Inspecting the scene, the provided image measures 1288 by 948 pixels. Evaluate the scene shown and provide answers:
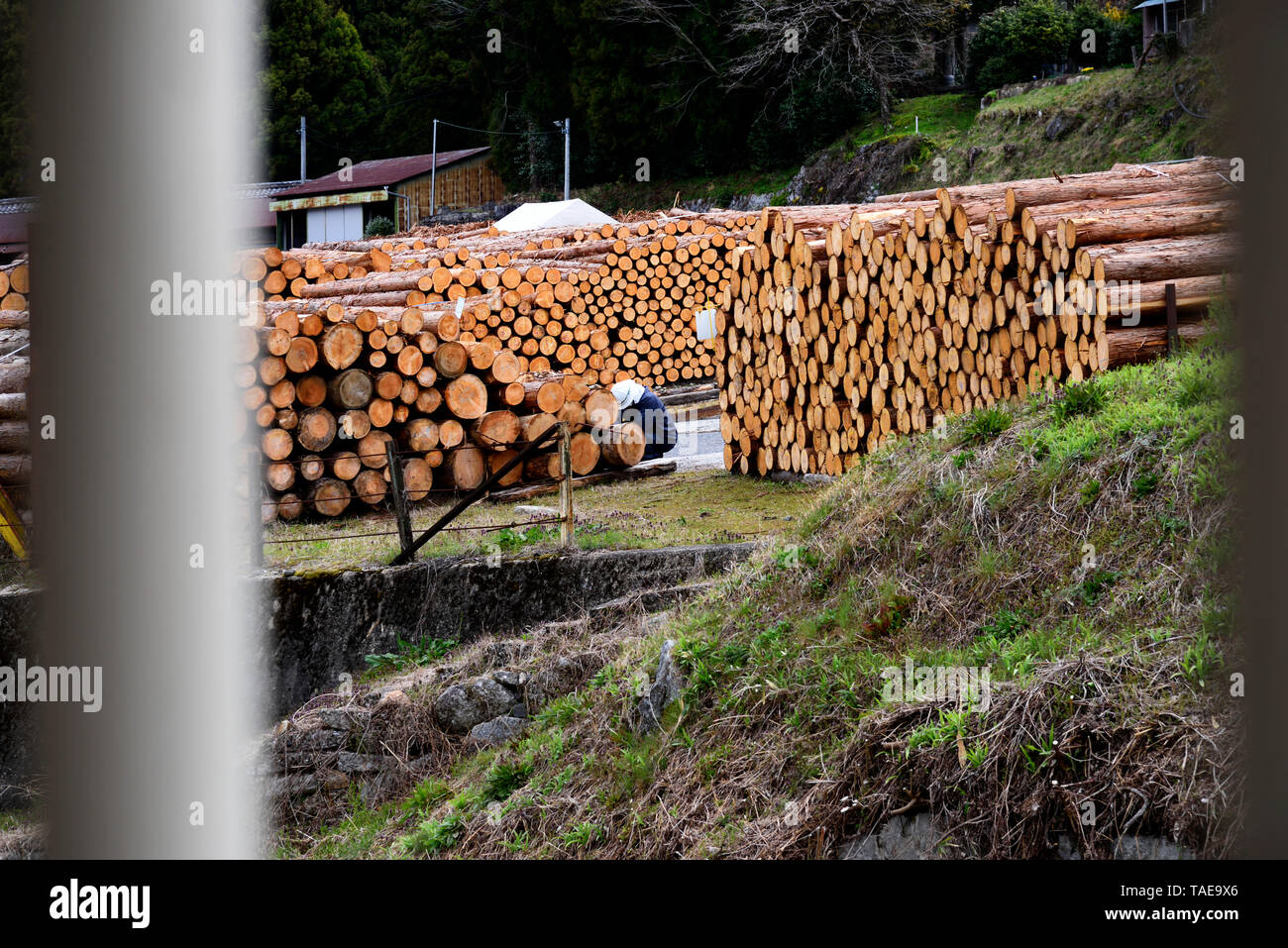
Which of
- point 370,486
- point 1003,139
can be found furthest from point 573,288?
point 1003,139

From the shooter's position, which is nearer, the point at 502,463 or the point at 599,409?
the point at 502,463

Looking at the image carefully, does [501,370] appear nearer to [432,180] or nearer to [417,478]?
[417,478]

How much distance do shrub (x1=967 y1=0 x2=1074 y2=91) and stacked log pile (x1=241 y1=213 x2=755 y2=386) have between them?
555 inches

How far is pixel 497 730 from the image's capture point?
5957 millimetres

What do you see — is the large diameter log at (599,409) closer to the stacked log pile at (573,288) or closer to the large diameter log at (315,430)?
the large diameter log at (315,430)

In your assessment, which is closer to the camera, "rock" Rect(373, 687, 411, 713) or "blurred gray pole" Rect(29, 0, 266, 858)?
"blurred gray pole" Rect(29, 0, 266, 858)

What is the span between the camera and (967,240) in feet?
26.6

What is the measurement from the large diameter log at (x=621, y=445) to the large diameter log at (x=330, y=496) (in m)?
2.28

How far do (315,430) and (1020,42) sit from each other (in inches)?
947

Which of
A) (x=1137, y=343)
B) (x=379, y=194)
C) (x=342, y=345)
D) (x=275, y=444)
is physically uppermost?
(x=379, y=194)

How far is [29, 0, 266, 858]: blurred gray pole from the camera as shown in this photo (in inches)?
60.4

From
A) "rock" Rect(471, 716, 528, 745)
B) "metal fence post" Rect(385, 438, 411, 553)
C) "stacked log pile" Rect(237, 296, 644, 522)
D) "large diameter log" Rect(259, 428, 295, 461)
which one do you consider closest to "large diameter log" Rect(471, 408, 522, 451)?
"stacked log pile" Rect(237, 296, 644, 522)

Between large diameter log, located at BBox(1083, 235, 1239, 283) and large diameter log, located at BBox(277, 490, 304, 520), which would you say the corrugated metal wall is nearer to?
large diameter log, located at BBox(277, 490, 304, 520)
